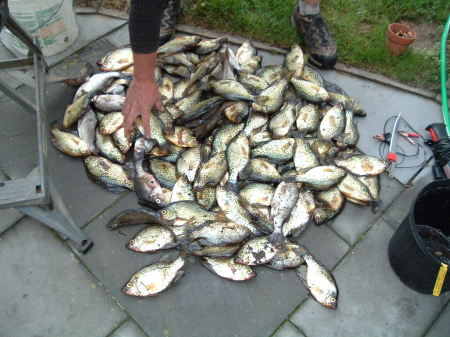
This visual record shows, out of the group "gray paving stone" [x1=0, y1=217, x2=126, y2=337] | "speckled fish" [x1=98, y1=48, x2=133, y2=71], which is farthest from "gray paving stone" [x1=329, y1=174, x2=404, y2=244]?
"speckled fish" [x1=98, y1=48, x2=133, y2=71]

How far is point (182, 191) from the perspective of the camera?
259cm

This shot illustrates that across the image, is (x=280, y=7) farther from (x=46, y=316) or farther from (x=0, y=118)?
(x=46, y=316)

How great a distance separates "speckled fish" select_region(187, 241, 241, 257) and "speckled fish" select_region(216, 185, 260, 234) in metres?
0.20

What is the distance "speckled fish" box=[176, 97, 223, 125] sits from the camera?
284 centimetres

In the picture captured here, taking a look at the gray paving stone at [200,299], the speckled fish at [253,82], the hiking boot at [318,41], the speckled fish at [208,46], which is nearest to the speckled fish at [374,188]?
the gray paving stone at [200,299]

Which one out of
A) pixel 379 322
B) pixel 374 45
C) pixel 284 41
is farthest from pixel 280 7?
pixel 379 322

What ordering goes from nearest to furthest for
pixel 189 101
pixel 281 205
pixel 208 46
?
pixel 281 205, pixel 189 101, pixel 208 46

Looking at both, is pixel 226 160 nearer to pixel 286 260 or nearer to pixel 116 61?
pixel 286 260

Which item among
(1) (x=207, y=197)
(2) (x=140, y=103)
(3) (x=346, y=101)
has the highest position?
(2) (x=140, y=103)

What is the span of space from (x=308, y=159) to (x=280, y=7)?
2.22 meters

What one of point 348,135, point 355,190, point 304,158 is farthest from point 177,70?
point 355,190

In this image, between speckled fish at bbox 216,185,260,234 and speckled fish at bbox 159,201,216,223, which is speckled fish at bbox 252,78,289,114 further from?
speckled fish at bbox 159,201,216,223

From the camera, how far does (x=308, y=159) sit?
2738mm

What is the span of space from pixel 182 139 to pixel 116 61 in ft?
3.65
